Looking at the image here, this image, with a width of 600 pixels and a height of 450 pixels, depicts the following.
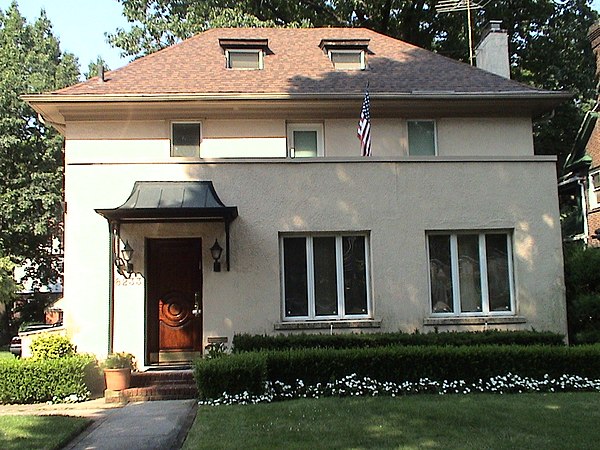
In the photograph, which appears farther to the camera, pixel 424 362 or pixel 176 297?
pixel 176 297

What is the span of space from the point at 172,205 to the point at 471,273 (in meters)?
5.75

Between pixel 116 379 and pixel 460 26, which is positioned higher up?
pixel 460 26

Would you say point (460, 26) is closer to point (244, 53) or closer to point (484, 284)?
point (244, 53)

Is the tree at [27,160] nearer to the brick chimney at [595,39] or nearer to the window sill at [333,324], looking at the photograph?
the window sill at [333,324]

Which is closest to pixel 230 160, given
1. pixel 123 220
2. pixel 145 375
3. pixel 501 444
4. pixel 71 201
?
pixel 123 220

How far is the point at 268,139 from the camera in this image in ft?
45.7

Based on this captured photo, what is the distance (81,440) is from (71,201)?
5.45 metres

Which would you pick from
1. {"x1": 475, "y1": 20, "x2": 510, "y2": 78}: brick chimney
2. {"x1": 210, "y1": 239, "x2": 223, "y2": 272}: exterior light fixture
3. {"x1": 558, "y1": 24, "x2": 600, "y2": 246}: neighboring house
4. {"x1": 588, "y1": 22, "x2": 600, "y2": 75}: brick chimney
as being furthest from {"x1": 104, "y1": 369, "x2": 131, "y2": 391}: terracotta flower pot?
{"x1": 588, "y1": 22, "x2": 600, "y2": 75}: brick chimney

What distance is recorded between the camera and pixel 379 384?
9.41 meters

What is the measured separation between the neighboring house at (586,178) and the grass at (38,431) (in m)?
18.7

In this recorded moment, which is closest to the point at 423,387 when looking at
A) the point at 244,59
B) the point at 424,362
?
the point at 424,362

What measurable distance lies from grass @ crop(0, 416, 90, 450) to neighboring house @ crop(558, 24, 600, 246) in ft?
61.4

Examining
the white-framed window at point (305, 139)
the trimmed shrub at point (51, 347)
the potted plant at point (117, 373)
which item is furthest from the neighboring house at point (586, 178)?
the trimmed shrub at point (51, 347)

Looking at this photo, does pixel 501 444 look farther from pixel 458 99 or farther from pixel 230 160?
pixel 458 99
